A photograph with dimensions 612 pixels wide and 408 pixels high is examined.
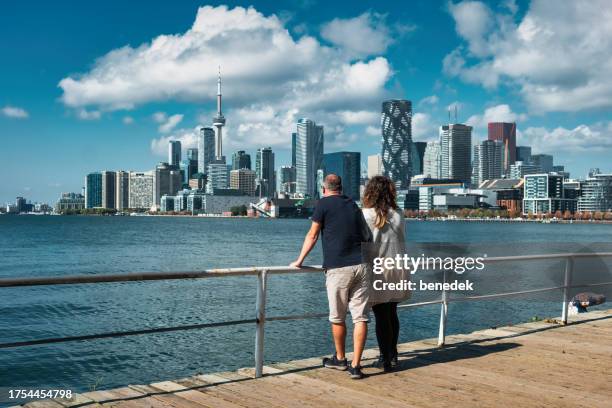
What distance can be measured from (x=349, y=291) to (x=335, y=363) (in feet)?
3.17

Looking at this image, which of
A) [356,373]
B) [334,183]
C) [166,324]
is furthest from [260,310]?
[166,324]

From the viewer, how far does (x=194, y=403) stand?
5.91m

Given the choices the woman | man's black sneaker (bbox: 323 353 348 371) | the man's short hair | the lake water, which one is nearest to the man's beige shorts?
the woman

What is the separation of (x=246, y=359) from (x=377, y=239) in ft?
36.3

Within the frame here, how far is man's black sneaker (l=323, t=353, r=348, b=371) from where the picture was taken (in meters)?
7.21

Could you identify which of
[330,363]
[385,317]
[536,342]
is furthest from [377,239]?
[536,342]

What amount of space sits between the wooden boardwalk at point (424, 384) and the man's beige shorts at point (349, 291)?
2.38ft

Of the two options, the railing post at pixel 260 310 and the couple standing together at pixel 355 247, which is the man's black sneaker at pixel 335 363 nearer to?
the couple standing together at pixel 355 247

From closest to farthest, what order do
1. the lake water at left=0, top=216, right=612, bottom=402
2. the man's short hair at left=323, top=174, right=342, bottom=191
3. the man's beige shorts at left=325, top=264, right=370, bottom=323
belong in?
the man's beige shorts at left=325, top=264, right=370, bottom=323, the man's short hair at left=323, top=174, right=342, bottom=191, the lake water at left=0, top=216, right=612, bottom=402

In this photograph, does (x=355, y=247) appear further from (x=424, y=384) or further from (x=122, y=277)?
(x=122, y=277)

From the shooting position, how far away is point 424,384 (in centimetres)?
672

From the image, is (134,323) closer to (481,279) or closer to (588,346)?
(588,346)

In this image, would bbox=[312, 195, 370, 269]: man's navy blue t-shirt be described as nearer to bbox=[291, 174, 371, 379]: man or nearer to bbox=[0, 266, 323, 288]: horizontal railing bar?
bbox=[291, 174, 371, 379]: man

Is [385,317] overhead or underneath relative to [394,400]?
overhead
